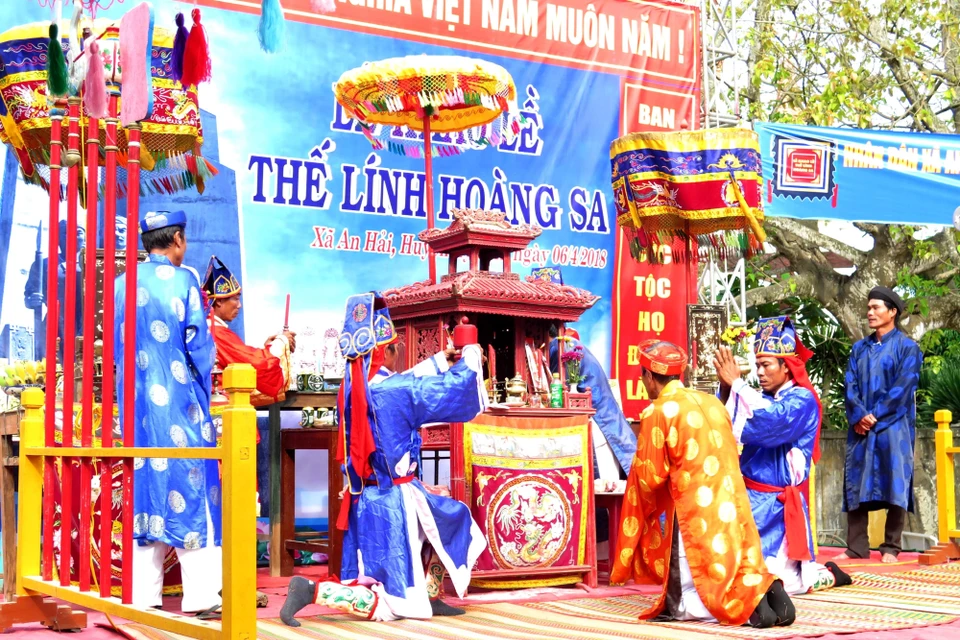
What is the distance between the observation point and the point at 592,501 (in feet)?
20.1

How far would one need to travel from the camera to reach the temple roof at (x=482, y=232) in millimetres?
6152

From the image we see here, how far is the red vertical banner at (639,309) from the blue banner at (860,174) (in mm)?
932

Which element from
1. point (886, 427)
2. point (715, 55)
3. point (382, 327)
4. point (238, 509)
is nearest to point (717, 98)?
point (715, 55)

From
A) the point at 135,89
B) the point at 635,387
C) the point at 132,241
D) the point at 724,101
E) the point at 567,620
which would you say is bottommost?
the point at 567,620

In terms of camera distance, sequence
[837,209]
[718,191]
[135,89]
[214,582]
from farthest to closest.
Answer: [837,209] → [718,191] → [214,582] → [135,89]

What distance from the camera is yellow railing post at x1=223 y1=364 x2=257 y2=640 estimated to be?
10.5ft

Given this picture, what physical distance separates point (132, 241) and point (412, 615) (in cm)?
199

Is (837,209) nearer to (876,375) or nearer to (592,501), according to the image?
(876,375)

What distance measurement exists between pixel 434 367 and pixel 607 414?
5.85ft

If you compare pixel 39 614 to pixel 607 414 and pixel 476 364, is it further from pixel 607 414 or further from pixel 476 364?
pixel 607 414

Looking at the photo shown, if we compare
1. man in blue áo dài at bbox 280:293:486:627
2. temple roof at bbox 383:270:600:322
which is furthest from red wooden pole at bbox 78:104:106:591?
temple roof at bbox 383:270:600:322

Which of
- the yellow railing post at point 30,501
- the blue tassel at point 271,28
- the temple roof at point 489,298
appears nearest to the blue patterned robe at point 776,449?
the temple roof at point 489,298

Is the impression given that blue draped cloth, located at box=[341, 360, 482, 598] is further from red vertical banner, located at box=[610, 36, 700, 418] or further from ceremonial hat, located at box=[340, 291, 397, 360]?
red vertical banner, located at box=[610, 36, 700, 418]

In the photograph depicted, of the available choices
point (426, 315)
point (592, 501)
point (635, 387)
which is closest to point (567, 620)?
point (592, 501)
